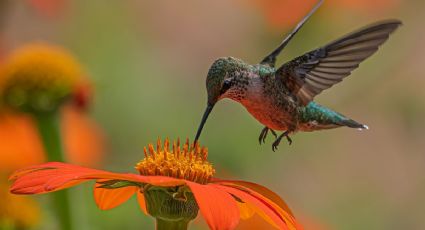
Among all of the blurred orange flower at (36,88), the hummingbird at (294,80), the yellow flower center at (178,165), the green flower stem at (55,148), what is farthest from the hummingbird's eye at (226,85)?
the blurred orange flower at (36,88)

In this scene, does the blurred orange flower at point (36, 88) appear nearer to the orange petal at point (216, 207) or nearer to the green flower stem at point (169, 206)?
the green flower stem at point (169, 206)

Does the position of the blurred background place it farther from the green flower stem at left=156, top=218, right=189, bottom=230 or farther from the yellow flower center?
the green flower stem at left=156, top=218, right=189, bottom=230

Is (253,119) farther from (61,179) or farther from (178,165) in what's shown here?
(61,179)

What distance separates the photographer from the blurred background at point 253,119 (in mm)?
3105

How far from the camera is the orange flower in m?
1.31

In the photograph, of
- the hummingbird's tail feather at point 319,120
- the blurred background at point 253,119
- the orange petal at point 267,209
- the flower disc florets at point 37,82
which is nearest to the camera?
the orange petal at point 267,209

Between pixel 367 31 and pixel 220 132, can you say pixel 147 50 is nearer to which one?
pixel 220 132

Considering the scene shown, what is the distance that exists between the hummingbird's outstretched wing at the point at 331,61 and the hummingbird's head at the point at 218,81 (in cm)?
19

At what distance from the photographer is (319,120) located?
202 centimetres

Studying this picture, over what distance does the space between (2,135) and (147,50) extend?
85 cm

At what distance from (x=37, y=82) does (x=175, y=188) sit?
129 cm

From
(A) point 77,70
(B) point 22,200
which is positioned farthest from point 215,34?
(B) point 22,200

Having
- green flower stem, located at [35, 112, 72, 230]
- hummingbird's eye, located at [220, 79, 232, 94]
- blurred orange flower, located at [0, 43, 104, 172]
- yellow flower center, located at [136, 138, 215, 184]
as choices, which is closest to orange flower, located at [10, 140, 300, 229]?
yellow flower center, located at [136, 138, 215, 184]

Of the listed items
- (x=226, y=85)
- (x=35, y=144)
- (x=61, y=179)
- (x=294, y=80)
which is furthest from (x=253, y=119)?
(x=61, y=179)
